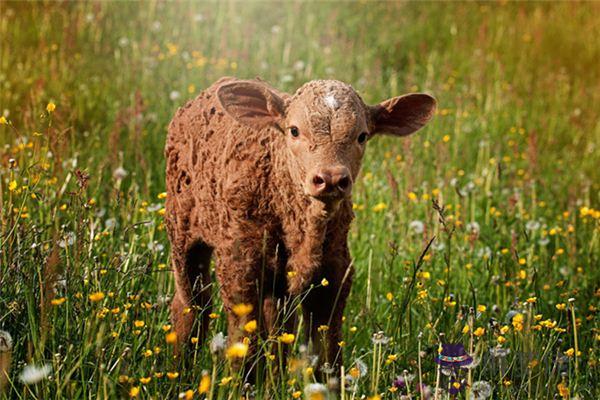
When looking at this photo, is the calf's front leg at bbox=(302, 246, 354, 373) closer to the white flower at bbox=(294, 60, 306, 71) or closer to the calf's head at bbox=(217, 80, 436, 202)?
the calf's head at bbox=(217, 80, 436, 202)

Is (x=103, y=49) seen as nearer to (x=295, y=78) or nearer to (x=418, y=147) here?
(x=295, y=78)

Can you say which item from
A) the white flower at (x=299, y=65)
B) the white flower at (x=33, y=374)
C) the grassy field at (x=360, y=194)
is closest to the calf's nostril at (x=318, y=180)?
the grassy field at (x=360, y=194)

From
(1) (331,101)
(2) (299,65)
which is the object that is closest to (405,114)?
(1) (331,101)

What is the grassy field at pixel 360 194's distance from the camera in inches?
125

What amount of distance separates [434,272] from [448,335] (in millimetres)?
1039

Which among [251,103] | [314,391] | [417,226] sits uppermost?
[251,103]

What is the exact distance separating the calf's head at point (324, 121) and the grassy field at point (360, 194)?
410 millimetres

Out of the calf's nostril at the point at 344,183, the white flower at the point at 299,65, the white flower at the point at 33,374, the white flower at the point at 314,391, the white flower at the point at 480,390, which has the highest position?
the white flower at the point at 299,65

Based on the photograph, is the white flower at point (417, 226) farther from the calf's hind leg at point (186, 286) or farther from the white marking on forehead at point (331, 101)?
the white marking on forehead at point (331, 101)

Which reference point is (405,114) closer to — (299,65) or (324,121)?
(324,121)

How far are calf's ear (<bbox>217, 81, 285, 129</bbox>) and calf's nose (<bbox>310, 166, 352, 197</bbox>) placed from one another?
0.56 meters

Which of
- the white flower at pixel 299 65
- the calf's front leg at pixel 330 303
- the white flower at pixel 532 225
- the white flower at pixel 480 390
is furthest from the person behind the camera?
the white flower at pixel 299 65

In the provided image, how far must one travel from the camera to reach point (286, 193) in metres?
3.60

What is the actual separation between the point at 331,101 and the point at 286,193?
45cm
